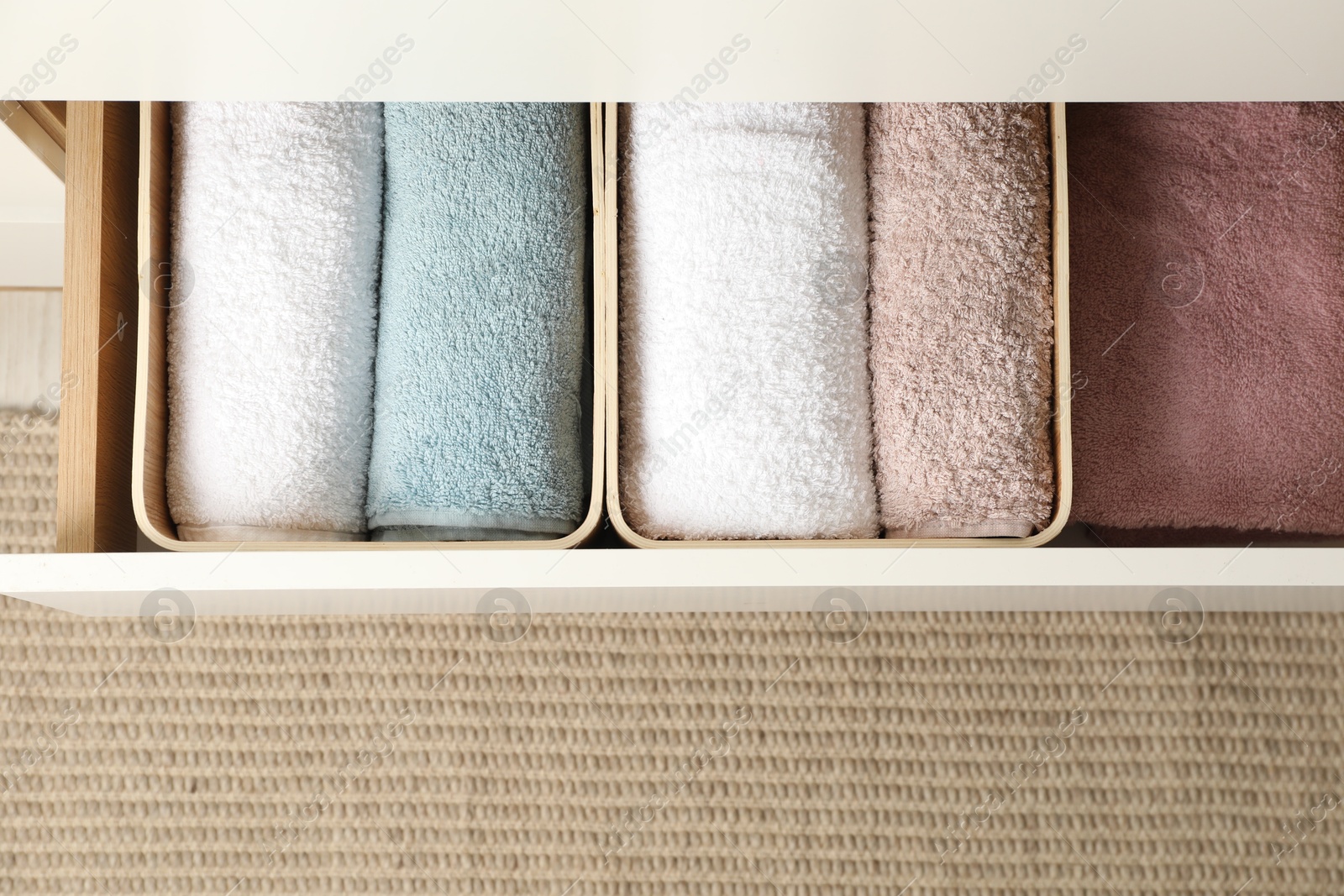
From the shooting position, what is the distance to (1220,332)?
534 millimetres

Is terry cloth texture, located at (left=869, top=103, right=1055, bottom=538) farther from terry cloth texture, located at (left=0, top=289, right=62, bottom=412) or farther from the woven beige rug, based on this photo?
terry cloth texture, located at (left=0, top=289, right=62, bottom=412)

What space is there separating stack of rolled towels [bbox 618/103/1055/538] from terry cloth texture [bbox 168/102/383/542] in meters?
0.17

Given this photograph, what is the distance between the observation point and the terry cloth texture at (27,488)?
78cm

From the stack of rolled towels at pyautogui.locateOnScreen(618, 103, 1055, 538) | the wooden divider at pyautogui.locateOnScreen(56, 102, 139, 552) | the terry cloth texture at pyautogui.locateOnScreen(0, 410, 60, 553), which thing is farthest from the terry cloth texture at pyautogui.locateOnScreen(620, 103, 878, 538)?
the terry cloth texture at pyautogui.locateOnScreen(0, 410, 60, 553)

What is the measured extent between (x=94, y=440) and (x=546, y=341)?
250 mm

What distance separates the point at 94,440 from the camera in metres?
0.49

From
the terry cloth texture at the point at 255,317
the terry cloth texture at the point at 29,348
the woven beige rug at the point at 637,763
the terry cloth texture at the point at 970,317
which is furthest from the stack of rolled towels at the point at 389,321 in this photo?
the terry cloth texture at the point at 29,348

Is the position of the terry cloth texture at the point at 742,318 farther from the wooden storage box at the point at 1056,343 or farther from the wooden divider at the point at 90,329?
the wooden divider at the point at 90,329

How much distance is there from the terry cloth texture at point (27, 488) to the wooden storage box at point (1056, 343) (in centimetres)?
58

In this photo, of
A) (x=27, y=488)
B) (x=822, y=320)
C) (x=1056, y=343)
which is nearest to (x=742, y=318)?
(x=822, y=320)

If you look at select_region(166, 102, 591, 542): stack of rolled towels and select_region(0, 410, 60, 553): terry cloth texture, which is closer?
select_region(166, 102, 591, 542): stack of rolled towels

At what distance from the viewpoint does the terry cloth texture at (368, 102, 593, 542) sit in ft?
1.61

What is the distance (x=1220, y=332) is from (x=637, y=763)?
0.55 meters

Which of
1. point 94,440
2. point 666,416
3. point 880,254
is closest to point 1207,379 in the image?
point 880,254
